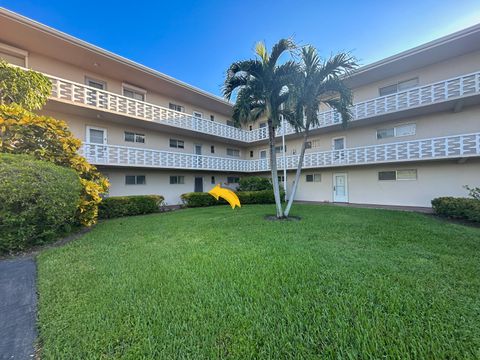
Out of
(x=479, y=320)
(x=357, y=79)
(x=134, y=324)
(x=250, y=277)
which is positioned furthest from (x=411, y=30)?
(x=134, y=324)

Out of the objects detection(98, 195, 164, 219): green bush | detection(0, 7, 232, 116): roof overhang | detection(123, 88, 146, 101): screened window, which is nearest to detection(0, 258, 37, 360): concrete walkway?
detection(98, 195, 164, 219): green bush

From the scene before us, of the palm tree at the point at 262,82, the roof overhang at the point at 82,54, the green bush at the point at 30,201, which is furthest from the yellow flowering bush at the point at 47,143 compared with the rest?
the palm tree at the point at 262,82

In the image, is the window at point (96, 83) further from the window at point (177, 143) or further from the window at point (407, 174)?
the window at point (407, 174)

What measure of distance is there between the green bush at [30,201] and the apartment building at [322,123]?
609 cm

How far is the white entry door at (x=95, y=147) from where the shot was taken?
35.9 ft

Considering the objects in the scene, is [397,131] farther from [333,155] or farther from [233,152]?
[233,152]

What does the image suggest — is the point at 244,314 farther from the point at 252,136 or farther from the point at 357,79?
the point at 252,136

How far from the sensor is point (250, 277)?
3652 millimetres

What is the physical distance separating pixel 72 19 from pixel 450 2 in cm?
1675

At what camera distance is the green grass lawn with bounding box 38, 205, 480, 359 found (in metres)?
2.12

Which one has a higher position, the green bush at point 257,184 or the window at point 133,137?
the window at point 133,137

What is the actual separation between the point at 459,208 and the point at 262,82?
10.4 metres

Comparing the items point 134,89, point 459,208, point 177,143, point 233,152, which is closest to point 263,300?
point 459,208

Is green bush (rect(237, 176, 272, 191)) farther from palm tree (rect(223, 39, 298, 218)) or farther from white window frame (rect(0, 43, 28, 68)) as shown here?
white window frame (rect(0, 43, 28, 68))
